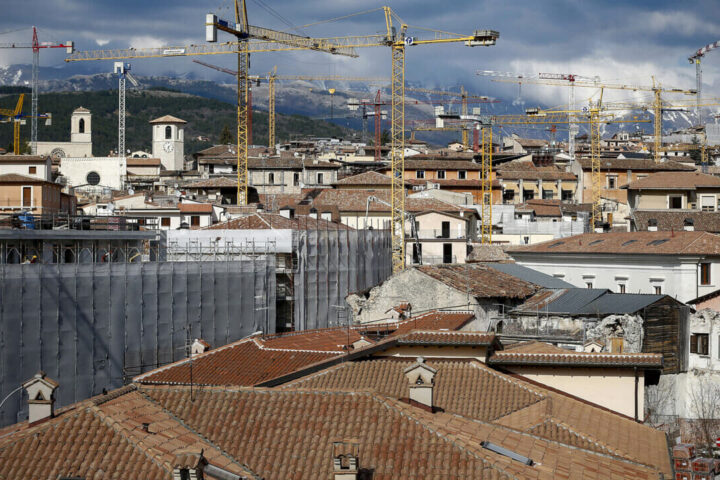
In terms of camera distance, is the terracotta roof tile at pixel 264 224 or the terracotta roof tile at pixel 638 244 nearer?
the terracotta roof tile at pixel 638 244

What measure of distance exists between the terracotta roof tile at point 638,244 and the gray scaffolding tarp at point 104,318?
1495 cm

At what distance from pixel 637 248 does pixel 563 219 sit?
21841 mm

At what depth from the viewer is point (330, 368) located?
18234 mm

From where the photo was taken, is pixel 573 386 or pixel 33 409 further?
pixel 573 386

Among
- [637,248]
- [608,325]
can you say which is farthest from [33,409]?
[637,248]

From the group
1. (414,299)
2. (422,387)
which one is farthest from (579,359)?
(414,299)

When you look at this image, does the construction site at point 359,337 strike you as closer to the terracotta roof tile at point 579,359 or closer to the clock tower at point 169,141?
the terracotta roof tile at point 579,359

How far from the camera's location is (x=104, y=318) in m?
27.6

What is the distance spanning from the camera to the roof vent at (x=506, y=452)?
42.3 ft

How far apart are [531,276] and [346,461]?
28251mm

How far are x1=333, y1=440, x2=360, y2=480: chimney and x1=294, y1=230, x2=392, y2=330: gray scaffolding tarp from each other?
84.5ft

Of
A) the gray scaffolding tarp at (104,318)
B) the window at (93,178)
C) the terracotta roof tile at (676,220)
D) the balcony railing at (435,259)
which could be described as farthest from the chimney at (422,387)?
the window at (93,178)

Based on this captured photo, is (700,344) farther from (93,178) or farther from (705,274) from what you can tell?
(93,178)

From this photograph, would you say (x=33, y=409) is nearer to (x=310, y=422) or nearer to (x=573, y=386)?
(x=310, y=422)
